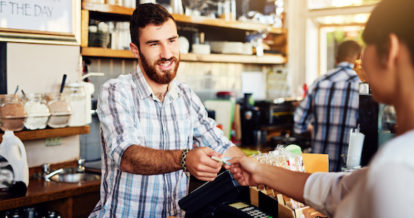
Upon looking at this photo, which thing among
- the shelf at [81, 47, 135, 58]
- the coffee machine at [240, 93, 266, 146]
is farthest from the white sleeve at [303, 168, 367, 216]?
the coffee machine at [240, 93, 266, 146]

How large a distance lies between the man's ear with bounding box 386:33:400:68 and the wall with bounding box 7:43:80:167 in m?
2.88

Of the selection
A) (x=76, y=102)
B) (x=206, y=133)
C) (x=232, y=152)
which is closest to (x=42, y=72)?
(x=76, y=102)

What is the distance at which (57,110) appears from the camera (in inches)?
126

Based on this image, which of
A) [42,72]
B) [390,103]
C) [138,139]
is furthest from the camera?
[42,72]

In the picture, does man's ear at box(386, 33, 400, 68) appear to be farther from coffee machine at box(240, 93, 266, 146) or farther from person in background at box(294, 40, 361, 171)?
coffee machine at box(240, 93, 266, 146)

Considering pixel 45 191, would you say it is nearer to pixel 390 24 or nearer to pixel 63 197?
pixel 63 197

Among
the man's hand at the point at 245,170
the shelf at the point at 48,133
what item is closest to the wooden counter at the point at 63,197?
the shelf at the point at 48,133

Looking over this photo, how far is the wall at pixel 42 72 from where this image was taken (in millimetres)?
3174

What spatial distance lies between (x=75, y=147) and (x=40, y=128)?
0.52 metres

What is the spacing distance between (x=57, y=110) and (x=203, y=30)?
248 centimetres

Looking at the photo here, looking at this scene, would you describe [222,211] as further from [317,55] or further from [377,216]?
[317,55]

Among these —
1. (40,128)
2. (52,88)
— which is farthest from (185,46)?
(40,128)

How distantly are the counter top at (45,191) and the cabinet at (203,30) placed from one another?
1.14 metres

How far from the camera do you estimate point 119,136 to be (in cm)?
188
